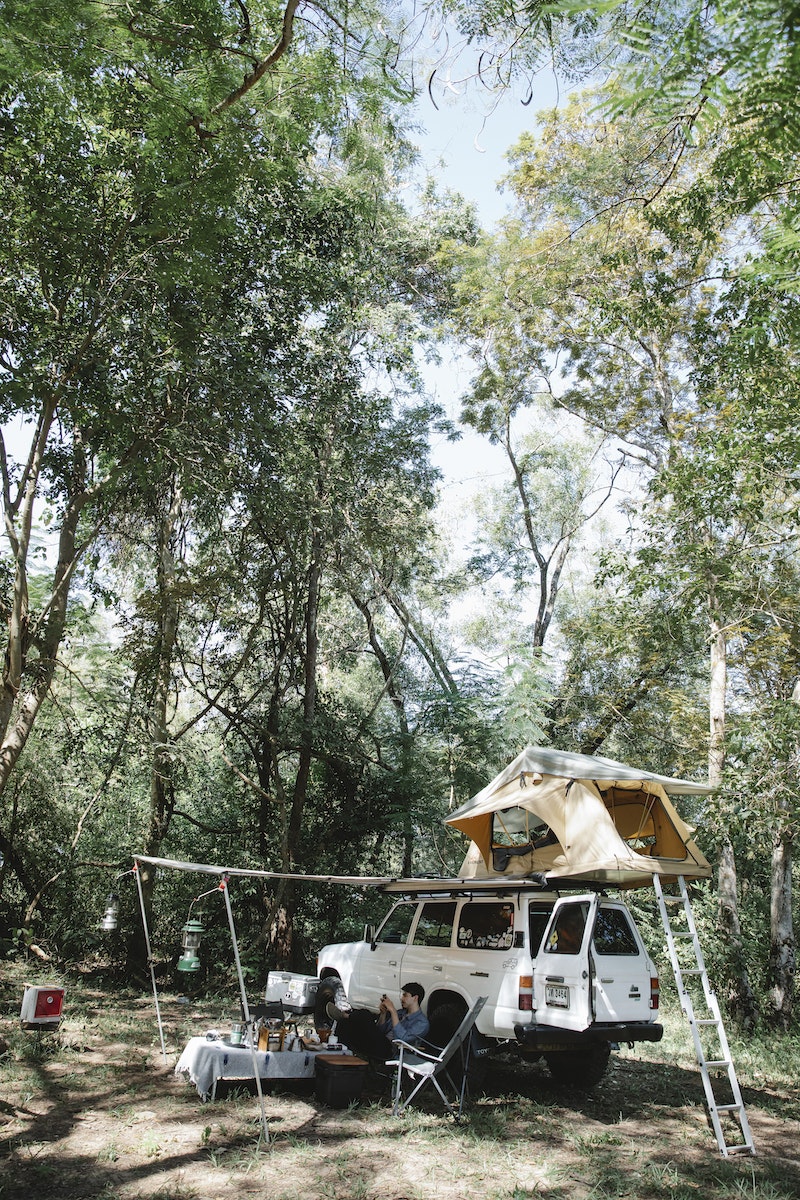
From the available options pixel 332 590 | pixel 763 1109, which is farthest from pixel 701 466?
pixel 332 590

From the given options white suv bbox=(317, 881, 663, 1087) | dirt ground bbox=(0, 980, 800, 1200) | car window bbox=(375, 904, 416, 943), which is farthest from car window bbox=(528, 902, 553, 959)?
car window bbox=(375, 904, 416, 943)

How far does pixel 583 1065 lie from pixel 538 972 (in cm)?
143

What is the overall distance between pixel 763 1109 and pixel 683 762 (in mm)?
5694

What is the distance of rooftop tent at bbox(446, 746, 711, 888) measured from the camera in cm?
700

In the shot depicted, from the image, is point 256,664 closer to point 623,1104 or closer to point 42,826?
point 42,826

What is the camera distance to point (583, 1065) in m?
7.48

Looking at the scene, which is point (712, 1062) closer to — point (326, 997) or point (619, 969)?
point (619, 969)

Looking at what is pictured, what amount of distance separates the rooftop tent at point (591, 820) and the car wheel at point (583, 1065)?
1547 mm

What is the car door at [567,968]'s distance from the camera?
6.62 metres

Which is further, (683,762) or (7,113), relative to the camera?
(683,762)

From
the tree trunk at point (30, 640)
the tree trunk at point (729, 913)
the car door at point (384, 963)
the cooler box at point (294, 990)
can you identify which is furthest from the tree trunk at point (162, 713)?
the tree trunk at point (729, 913)

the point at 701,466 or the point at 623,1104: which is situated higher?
the point at 701,466

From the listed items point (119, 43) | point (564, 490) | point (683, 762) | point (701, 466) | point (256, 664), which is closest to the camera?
point (119, 43)

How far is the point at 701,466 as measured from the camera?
8.49 meters
